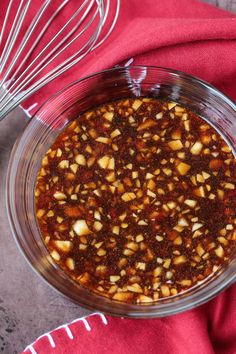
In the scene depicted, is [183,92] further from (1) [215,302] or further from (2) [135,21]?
(1) [215,302]

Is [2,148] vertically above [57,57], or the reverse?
[57,57]

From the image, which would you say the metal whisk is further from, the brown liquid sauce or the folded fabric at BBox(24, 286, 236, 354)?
the folded fabric at BBox(24, 286, 236, 354)

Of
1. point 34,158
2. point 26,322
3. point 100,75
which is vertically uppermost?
point 100,75

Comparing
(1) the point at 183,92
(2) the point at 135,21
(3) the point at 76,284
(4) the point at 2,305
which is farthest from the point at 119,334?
(2) the point at 135,21

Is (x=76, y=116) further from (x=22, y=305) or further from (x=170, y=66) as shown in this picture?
(x=22, y=305)

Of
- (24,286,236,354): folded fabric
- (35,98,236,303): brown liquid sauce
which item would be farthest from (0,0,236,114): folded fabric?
(24,286,236,354): folded fabric

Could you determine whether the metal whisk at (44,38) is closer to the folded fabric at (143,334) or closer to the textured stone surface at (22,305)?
the textured stone surface at (22,305)
